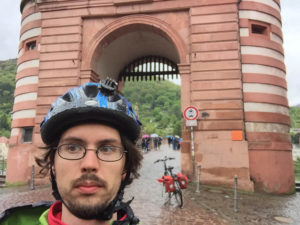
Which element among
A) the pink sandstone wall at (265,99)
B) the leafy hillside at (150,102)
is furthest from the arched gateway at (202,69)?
the leafy hillside at (150,102)

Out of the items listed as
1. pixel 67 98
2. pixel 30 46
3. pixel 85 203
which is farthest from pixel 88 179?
pixel 30 46

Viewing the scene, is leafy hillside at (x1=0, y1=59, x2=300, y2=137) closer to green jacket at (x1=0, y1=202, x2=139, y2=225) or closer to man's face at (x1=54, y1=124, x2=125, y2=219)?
green jacket at (x1=0, y1=202, x2=139, y2=225)

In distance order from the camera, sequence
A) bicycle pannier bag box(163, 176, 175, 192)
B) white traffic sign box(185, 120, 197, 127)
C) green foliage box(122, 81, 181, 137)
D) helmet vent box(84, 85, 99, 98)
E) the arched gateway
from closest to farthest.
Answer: helmet vent box(84, 85, 99, 98) → bicycle pannier bag box(163, 176, 175, 192) → white traffic sign box(185, 120, 197, 127) → the arched gateway → green foliage box(122, 81, 181, 137)

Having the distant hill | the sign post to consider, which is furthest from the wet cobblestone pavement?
the distant hill

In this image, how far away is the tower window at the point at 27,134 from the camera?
1083 cm

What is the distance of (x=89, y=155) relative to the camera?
4.68 feet

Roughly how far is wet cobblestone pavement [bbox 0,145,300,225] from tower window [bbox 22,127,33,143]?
11.7 feet

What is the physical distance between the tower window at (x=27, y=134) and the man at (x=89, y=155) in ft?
33.1

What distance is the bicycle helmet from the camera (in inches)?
61.1

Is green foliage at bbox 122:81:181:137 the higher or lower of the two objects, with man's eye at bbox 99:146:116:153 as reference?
higher

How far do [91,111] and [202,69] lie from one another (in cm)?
854

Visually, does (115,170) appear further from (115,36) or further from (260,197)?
(115,36)

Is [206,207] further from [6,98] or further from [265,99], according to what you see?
[6,98]

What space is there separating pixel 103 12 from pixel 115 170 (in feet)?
34.5
